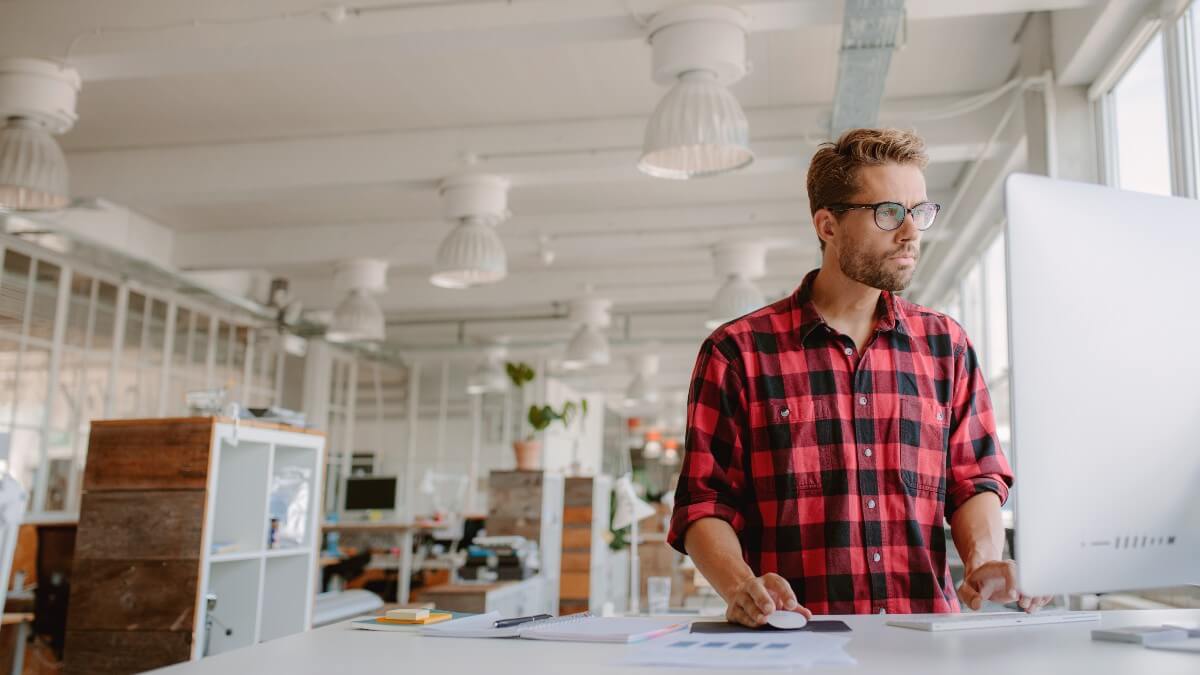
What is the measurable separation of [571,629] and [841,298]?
865 mm

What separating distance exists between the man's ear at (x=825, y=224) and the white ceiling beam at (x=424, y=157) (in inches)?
169

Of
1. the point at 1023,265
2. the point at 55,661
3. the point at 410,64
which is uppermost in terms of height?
the point at 410,64

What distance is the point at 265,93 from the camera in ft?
20.4

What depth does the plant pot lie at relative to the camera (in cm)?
807

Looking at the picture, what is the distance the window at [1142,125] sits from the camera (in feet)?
13.6

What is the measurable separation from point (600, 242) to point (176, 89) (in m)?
3.59

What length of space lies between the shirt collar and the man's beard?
0.12 metres

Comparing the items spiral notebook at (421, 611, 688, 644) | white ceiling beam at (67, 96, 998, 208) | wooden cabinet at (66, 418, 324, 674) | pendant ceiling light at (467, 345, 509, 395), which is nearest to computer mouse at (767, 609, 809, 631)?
spiral notebook at (421, 611, 688, 644)

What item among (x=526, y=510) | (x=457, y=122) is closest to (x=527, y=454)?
(x=526, y=510)

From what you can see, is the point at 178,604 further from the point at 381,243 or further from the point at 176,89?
the point at 381,243

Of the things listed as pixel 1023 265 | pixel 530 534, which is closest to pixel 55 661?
pixel 530 534

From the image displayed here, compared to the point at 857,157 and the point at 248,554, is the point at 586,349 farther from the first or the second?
the point at 857,157

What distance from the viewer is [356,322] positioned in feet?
26.4

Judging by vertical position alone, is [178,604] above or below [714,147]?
below
